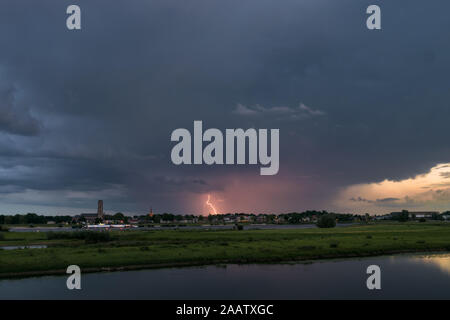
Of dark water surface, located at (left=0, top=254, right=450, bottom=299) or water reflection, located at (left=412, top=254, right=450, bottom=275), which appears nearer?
dark water surface, located at (left=0, top=254, right=450, bottom=299)

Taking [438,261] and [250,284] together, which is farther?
[438,261]

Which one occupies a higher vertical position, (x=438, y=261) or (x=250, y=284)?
(x=250, y=284)

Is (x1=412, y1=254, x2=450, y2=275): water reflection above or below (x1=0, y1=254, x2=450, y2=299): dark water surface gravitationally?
below

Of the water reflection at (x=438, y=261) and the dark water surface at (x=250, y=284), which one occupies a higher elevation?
the dark water surface at (x=250, y=284)

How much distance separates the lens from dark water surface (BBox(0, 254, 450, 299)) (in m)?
38.0

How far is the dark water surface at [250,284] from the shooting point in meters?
38.0

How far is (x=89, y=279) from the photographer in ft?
147

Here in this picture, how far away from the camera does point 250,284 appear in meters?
42.8

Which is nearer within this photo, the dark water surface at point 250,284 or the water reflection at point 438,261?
the dark water surface at point 250,284
